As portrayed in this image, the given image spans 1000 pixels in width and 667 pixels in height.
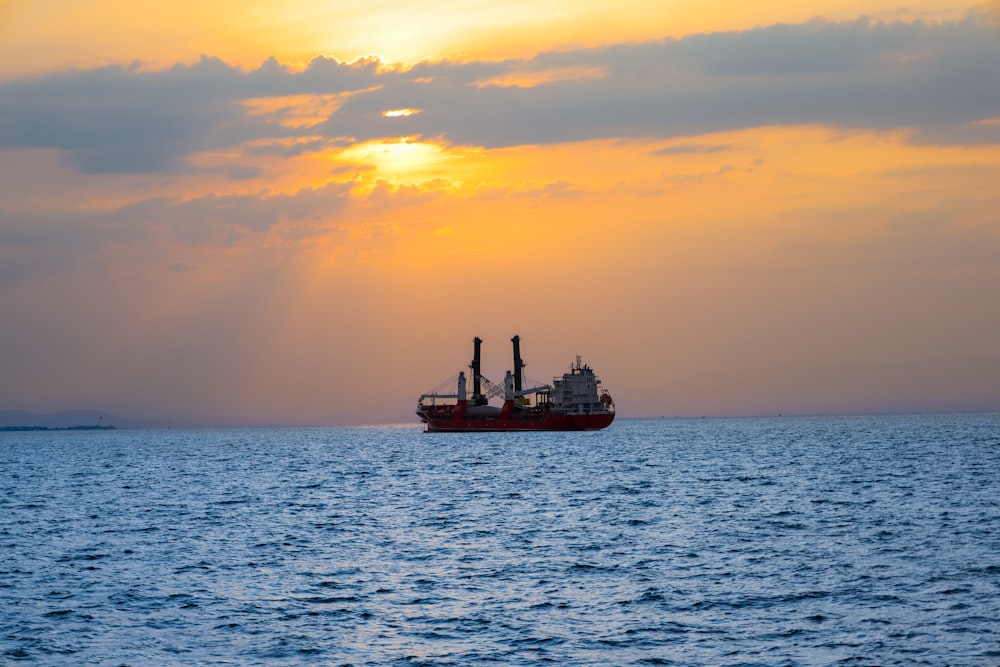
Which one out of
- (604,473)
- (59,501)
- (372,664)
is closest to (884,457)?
(604,473)

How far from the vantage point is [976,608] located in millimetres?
29547

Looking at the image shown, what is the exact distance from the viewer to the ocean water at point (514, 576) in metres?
26.3

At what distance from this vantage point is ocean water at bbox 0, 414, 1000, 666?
26.3 m

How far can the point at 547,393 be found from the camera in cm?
19575

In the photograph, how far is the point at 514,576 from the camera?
36.7 meters

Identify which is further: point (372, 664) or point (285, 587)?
point (285, 587)

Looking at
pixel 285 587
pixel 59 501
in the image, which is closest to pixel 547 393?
pixel 59 501

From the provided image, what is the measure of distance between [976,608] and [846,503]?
A: 32.1m

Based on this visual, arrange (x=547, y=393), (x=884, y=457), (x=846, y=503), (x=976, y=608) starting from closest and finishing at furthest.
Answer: (x=976, y=608) → (x=846, y=503) → (x=884, y=457) → (x=547, y=393)

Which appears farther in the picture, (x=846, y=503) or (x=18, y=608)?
(x=846, y=503)

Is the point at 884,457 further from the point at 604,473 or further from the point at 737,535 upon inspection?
the point at 737,535

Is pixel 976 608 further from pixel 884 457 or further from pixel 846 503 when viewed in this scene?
pixel 884 457

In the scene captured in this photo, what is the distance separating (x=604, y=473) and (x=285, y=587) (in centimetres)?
6324

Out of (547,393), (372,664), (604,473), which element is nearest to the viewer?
(372,664)
